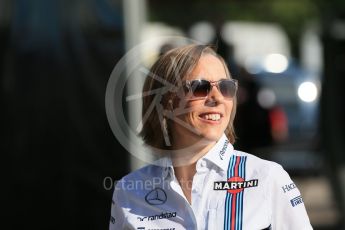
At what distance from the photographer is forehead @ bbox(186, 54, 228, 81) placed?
305 cm

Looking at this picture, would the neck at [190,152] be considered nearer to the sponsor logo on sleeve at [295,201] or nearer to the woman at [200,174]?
the woman at [200,174]

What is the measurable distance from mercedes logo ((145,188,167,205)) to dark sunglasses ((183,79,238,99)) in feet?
1.19

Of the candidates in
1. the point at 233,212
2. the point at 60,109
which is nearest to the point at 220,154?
the point at 233,212

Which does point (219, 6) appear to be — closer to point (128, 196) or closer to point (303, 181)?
point (303, 181)

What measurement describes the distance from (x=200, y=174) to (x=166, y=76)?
1.30 feet

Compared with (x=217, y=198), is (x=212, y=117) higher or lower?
higher

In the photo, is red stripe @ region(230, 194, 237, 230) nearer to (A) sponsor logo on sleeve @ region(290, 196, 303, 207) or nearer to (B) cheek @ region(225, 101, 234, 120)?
(A) sponsor logo on sleeve @ region(290, 196, 303, 207)

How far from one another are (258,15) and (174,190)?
26.9 meters

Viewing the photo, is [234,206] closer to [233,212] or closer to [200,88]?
[233,212]

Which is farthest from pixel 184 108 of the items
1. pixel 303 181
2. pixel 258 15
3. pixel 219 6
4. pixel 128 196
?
pixel 258 15

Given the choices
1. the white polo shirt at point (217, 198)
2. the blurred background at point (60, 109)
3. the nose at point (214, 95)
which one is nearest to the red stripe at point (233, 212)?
the white polo shirt at point (217, 198)

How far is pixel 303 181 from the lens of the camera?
12.1 m

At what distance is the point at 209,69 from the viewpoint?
3072mm

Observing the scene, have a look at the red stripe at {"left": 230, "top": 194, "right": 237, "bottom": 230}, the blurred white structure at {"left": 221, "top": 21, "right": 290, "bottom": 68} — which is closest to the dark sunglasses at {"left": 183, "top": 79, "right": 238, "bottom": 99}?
the red stripe at {"left": 230, "top": 194, "right": 237, "bottom": 230}
